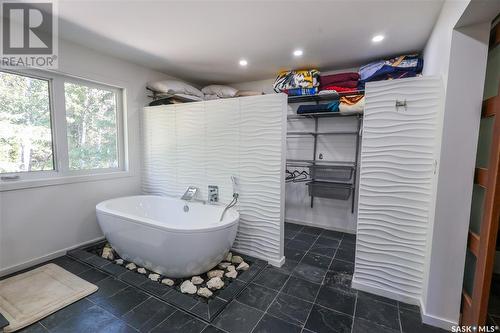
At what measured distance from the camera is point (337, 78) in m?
3.00

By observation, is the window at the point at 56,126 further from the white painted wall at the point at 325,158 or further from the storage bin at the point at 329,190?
the storage bin at the point at 329,190

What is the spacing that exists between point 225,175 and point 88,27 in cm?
198

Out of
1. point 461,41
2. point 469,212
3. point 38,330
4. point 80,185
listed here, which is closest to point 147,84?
point 80,185

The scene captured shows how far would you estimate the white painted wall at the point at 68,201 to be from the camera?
2.25 meters

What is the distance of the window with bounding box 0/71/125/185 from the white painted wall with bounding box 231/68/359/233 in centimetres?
234

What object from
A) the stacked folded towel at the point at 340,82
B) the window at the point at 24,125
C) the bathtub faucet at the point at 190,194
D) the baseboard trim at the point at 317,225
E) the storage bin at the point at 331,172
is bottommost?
the baseboard trim at the point at 317,225

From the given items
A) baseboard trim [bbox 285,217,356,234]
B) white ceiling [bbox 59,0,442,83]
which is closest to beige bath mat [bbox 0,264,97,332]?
white ceiling [bbox 59,0,442,83]

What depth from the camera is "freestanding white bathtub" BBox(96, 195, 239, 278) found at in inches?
79.4

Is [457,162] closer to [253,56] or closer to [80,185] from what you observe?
[253,56]

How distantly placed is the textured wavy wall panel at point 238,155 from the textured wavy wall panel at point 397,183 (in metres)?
0.82

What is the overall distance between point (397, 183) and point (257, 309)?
1.49 metres

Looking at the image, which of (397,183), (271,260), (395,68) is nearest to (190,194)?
(271,260)

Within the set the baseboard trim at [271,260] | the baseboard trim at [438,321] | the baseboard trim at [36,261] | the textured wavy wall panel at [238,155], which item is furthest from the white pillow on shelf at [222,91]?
the baseboard trim at [438,321]

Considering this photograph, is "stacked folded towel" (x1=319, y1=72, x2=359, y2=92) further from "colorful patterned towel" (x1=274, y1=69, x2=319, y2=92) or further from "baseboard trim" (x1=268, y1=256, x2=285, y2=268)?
"baseboard trim" (x1=268, y1=256, x2=285, y2=268)
